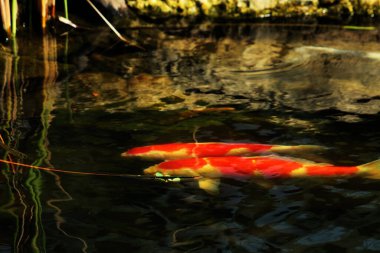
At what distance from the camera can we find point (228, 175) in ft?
10.2

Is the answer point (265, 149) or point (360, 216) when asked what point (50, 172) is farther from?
point (360, 216)

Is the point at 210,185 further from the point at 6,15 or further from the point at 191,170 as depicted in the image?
the point at 6,15

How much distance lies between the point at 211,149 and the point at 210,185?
0.50m

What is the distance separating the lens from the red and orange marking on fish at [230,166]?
10.0 feet

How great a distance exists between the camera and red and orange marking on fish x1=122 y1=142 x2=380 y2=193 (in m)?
3.05

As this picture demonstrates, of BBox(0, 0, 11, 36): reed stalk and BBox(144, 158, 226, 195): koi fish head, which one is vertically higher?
BBox(0, 0, 11, 36): reed stalk

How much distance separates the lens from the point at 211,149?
3447 mm

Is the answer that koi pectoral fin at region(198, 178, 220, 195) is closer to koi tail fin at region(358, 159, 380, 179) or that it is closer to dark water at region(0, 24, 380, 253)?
dark water at region(0, 24, 380, 253)

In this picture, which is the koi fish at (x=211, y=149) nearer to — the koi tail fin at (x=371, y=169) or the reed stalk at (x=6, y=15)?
the koi tail fin at (x=371, y=169)

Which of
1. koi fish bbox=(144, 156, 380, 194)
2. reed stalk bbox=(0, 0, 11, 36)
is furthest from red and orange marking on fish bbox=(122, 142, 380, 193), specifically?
reed stalk bbox=(0, 0, 11, 36)

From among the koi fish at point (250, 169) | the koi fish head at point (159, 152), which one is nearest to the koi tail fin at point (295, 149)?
the koi fish at point (250, 169)

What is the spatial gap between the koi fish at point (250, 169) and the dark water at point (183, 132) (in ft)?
0.20

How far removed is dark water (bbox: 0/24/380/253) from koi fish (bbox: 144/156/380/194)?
0.06m

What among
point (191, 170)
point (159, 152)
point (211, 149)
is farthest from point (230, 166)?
point (159, 152)
